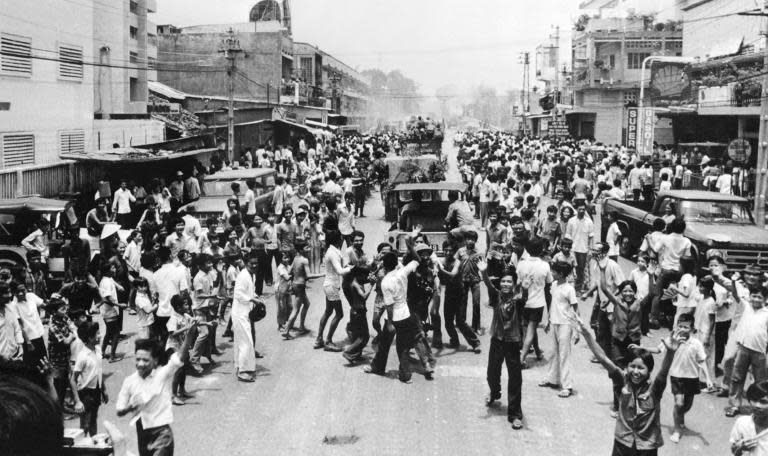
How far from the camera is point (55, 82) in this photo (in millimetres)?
26938

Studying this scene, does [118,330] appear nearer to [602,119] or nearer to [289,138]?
[289,138]

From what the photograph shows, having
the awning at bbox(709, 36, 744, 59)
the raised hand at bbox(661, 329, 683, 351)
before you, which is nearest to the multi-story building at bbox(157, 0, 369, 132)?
the awning at bbox(709, 36, 744, 59)

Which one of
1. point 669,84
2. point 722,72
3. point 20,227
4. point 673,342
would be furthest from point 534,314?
point 669,84

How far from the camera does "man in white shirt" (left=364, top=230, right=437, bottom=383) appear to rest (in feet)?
32.4

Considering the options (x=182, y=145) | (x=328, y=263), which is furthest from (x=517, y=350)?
(x=182, y=145)

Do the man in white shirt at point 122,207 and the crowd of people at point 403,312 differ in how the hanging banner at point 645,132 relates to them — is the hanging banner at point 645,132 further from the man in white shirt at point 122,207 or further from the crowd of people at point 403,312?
the man in white shirt at point 122,207

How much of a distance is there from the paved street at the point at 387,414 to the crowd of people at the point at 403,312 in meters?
0.22

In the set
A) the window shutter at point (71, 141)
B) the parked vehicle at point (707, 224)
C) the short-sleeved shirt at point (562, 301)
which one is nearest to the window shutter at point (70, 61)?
the window shutter at point (71, 141)

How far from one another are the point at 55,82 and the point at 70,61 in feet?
4.07

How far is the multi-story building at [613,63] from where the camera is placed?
59.4 metres

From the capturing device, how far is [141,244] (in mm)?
14172

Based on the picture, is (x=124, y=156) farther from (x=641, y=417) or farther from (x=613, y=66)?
(x=613, y=66)

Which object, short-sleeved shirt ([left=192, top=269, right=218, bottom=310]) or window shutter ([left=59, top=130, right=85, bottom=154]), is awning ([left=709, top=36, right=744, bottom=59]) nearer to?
window shutter ([left=59, top=130, right=85, bottom=154])

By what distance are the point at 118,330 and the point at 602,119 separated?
5686cm
